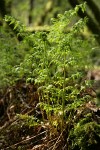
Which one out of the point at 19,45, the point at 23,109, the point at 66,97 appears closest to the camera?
the point at 66,97

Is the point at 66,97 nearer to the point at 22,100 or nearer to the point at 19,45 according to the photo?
the point at 22,100

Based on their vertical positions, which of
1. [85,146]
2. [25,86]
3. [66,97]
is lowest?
[85,146]

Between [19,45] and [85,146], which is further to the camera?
[19,45]

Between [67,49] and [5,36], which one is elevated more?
[5,36]

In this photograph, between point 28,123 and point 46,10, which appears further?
point 46,10

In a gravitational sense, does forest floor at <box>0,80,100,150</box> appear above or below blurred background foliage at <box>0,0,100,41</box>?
below

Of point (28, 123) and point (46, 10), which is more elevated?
point (46, 10)

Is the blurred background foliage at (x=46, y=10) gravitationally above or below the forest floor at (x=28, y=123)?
above

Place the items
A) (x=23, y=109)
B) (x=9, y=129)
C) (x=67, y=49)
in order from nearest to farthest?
1. (x=67, y=49)
2. (x=9, y=129)
3. (x=23, y=109)

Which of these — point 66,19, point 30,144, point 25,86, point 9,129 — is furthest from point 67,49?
point 25,86

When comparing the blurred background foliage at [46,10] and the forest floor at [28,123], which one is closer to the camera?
the forest floor at [28,123]

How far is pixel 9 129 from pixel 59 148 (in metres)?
0.93

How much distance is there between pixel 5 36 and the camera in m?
5.01

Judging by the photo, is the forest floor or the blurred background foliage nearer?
the forest floor
